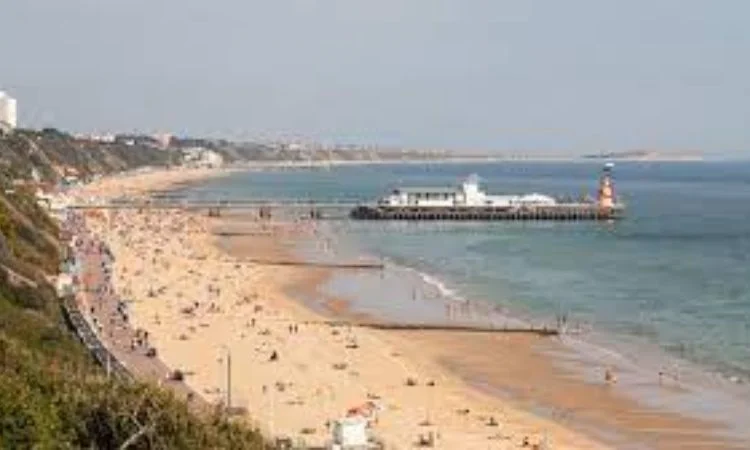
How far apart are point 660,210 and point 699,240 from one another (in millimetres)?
38556

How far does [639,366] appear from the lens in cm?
4062

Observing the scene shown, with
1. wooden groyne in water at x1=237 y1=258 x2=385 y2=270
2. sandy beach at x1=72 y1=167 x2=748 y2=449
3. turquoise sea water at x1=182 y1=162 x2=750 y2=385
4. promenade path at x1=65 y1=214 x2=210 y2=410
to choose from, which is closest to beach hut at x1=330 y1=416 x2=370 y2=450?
promenade path at x1=65 y1=214 x2=210 y2=410

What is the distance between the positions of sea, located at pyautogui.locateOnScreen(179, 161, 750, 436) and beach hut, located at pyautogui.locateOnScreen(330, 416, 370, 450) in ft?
46.5

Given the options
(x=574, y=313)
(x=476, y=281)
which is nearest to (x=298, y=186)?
(x=476, y=281)

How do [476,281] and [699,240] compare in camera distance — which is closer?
[476,281]

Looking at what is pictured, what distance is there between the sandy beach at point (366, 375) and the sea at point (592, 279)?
3.51 metres

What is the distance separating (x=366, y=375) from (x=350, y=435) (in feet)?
43.9

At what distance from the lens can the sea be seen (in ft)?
148

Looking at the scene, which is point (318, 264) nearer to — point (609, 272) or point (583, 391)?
point (609, 272)

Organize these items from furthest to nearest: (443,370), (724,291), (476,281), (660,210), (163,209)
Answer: (660,210) < (163,209) < (476,281) < (724,291) < (443,370)

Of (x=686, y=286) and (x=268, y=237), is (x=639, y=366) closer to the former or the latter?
(x=686, y=286)

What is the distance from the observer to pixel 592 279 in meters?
65.9

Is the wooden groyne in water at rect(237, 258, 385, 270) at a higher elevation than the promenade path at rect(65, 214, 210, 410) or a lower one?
lower

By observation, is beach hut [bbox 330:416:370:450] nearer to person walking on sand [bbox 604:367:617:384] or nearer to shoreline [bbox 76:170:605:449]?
shoreline [bbox 76:170:605:449]
